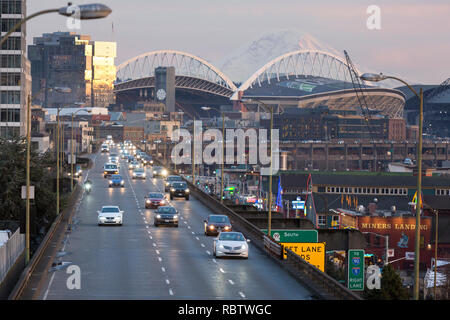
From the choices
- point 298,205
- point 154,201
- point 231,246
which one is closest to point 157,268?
point 231,246

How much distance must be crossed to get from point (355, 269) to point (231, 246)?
696 cm

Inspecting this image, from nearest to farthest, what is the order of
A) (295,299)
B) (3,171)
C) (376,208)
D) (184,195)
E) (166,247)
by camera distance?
1. (295,299)
2. (166,247)
3. (3,171)
4. (184,195)
5. (376,208)

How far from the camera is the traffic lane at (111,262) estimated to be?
32.4 m

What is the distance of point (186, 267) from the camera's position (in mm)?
40406

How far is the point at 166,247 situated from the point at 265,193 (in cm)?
14488

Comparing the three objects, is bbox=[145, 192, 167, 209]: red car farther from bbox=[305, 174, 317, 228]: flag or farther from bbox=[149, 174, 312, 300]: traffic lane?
bbox=[305, 174, 317, 228]: flag

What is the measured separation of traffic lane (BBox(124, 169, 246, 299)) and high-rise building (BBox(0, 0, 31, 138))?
2470 inches

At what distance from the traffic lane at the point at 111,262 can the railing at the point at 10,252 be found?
2.03 m

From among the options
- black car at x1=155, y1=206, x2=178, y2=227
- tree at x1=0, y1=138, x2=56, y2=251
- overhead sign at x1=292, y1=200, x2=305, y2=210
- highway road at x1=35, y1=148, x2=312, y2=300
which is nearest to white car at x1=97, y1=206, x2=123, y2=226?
highway road at x1=35, y1=148, x2=312, y2=300

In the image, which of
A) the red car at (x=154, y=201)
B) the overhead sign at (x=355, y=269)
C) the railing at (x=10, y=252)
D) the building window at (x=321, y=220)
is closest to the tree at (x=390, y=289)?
the overhead sign at (x=355, y=269)

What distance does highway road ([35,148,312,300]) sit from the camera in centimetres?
3259
